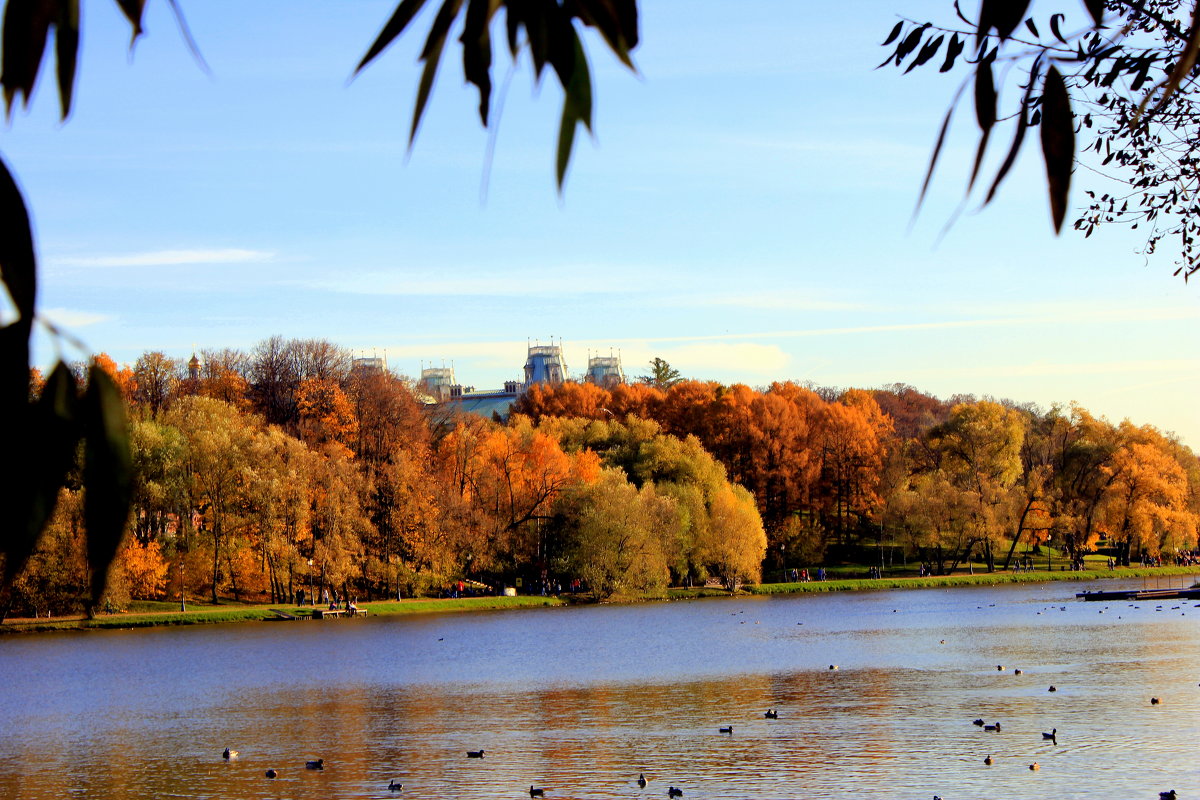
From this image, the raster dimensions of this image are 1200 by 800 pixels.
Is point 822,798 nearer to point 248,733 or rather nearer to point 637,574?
point 248,733

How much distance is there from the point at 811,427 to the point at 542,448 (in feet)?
84.3

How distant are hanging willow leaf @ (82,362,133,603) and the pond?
56.0 feet

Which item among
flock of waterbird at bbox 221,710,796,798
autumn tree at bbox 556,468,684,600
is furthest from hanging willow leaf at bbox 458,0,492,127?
autumn tree at bbox 556,468,684,600

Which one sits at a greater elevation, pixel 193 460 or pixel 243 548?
pixel 193 460

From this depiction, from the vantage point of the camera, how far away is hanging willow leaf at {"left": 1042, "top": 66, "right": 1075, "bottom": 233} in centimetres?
150

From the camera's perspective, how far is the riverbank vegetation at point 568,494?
5138 centimetres

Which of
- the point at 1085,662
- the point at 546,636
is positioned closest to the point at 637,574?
the point at 546,636

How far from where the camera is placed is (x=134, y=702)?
2936 centimetres

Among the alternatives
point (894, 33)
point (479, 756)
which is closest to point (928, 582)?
point (479, 756)

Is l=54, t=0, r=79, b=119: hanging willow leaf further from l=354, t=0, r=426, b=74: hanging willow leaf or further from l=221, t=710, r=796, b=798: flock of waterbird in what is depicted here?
l=221, t=710, r=796, b=798: flock of waterbird

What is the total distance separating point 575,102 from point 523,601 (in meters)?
56.9

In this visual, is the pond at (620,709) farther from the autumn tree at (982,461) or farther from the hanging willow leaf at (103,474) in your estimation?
the autumn tree at (982,461)

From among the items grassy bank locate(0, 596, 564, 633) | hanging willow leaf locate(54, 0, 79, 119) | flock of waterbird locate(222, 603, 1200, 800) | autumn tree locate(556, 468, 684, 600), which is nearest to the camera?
hanging willow leaf locate(54, 0, 79, 119)

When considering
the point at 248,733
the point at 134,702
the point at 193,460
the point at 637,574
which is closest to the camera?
the point at 248,733
